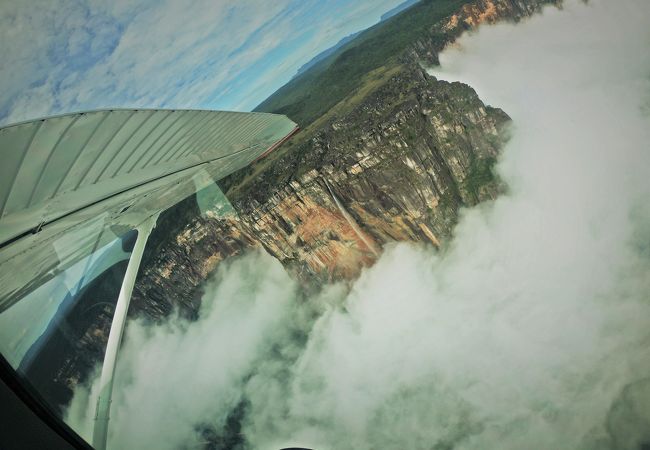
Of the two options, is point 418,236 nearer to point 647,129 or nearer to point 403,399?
point 403,399

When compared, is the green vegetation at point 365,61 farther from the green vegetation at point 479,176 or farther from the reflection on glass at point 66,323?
the reflection on glass at point 66,323

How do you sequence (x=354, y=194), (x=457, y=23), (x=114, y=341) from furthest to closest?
(x=457, y=23)
(x=354, y=194)
(x=114, y=341)

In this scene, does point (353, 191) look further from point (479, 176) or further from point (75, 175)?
point (75, 175)

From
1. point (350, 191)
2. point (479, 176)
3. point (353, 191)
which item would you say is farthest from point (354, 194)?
point (479, 176)

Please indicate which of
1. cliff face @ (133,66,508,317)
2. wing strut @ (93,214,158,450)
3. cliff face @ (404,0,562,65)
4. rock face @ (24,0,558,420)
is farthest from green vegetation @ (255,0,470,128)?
wing strut @ (93,214,158,450)

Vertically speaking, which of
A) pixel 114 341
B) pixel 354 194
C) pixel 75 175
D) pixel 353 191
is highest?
pixel 75 175

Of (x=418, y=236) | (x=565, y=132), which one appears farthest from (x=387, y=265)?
(x=565, y=132)

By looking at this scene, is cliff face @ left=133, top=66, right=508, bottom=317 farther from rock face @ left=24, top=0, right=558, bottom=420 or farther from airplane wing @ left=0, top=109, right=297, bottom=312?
airplane wing @ left=0, top=109, right=297, bottom=312
